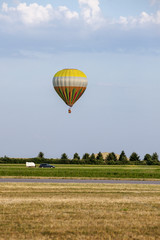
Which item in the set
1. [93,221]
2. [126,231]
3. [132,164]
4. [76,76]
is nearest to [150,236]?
[126,231]

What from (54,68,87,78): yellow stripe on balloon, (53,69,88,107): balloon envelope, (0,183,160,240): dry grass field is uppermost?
(54,68,87,78): yellow stripe on balloon

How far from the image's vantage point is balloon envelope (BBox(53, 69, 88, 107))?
82.4 m

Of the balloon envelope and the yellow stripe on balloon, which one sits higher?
the yellow stripe on balloon

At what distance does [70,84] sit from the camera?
82.1 metres

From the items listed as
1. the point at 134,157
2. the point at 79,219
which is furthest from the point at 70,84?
the point at 134,157

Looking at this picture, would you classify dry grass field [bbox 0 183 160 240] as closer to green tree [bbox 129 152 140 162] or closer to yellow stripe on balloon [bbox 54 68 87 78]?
yellow stripe on balloon [bbox 54 68 87 78]

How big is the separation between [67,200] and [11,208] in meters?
5.89

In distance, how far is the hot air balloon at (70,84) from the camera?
8238 centimetres

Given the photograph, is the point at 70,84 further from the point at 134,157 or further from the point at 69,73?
the point at 134,157

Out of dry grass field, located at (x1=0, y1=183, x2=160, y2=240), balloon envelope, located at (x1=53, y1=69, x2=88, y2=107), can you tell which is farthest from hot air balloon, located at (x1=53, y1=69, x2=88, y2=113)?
dry grass field, located at (x1=0, y1=183, x2=160, y2=240)

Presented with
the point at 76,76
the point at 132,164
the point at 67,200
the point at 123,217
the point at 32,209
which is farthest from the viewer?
the point at 132,164

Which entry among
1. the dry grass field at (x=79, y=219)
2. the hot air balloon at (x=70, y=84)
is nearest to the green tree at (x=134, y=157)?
the hot air balloon at (x=70, y=84)

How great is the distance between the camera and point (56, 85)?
8375 centimetres

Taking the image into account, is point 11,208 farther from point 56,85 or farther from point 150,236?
point 56,85
